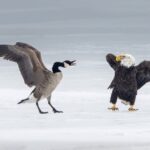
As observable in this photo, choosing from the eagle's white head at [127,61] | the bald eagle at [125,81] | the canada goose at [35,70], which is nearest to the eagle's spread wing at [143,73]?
the bald eagle at [125,81]

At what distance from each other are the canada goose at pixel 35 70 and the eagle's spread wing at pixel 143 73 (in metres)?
0.85

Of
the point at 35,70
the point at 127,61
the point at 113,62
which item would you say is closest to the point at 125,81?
the point at 127,61

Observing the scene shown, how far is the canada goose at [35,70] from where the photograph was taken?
24.8 feet

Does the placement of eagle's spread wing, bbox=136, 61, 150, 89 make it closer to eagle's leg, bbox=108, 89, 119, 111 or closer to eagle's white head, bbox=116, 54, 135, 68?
eagle's white head, bbox=116, 54, 135, 68

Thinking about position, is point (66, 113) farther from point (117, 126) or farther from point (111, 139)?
point (111, 139)

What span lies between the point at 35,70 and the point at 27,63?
12 centimetres

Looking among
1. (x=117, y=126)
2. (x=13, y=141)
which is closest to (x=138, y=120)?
(x=117, y=126)

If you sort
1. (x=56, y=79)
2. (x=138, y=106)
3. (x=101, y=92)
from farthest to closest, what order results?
(x=101, y=92) → (x=138, y=106) → (x=56, y=79)

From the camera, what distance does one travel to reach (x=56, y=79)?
7551 mm

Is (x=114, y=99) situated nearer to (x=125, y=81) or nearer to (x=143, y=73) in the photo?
(x=125, y=81)

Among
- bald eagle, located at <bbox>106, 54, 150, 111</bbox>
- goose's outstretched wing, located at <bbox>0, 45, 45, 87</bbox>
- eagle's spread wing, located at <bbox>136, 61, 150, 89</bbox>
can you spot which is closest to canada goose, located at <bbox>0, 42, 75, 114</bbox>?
goose's outstretched wing, located at <bbox>0, 45, 45, 87</bbox>

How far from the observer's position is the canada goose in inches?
298

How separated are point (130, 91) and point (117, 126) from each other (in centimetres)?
135

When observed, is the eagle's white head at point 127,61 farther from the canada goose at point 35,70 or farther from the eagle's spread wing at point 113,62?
the canada goose at point 35,70
